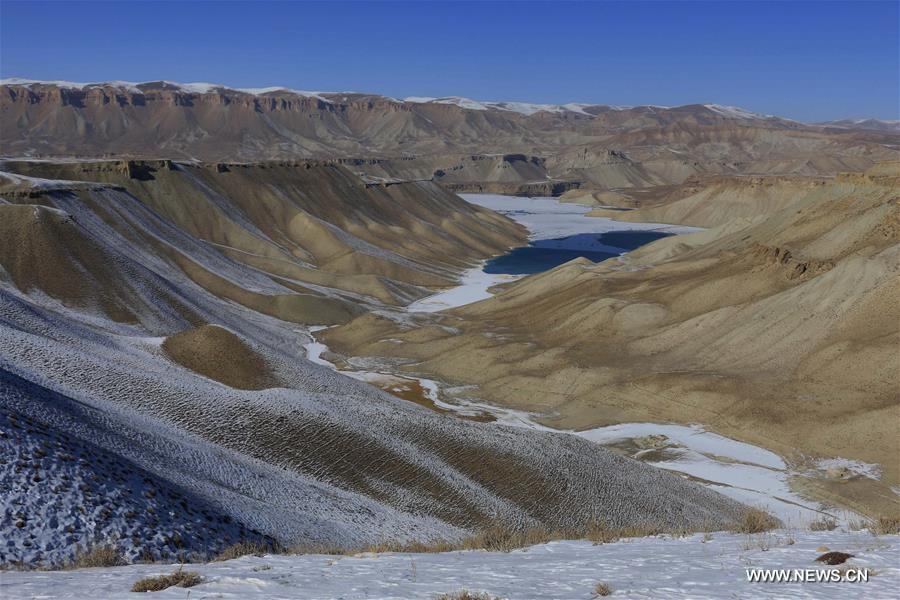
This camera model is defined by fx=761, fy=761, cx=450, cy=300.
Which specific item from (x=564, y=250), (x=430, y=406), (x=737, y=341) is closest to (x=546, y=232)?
(x=564, y=250)

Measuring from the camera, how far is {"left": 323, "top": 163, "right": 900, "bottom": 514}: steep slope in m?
39.7

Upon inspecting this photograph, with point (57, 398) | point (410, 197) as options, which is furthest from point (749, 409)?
point (410, 197)

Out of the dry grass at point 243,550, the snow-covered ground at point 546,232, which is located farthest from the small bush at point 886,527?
the snow-covered ground at point 546,232

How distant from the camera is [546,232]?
149125mm

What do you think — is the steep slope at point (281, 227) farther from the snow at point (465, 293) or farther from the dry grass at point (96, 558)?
A: the dry grass at point (96, 558)

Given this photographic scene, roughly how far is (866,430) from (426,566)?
32.2 metres

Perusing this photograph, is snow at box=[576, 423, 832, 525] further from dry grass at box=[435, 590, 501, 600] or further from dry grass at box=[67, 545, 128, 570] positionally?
dry grass at box=[67, 545, 128, 570]

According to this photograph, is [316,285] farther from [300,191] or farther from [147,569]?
[147,569]

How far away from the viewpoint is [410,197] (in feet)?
452

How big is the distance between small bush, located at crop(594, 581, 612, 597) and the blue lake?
92.0m

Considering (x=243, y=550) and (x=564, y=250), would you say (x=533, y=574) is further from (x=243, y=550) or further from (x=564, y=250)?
(x=564, y=250)

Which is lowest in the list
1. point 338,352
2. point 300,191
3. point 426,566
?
point 338,352

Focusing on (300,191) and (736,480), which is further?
(300,191)

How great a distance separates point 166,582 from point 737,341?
4443cm
